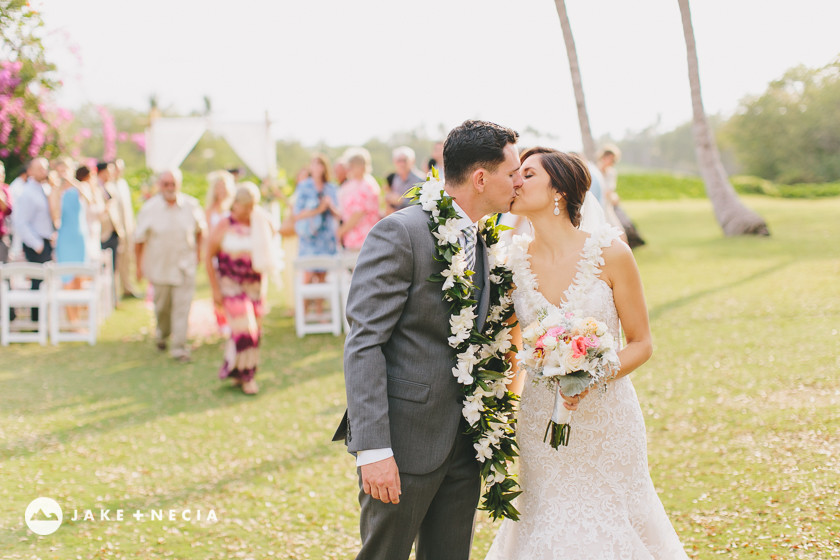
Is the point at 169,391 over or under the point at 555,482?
under

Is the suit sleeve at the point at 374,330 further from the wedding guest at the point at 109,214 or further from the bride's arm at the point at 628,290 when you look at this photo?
the wedding guest at the point at 109,214

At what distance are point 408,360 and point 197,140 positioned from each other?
15506mm

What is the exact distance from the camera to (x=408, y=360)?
2.79 metres

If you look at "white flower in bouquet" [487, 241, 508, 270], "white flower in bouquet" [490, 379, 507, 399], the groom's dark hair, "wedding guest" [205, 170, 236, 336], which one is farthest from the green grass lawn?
the groom's dark hair

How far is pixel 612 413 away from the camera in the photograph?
10.6 ft

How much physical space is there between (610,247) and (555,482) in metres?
1.03

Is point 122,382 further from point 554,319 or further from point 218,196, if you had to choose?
point 554,319

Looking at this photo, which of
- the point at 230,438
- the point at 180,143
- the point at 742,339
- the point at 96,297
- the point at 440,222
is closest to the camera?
the point at 440,222

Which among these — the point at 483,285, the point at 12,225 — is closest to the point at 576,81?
the point at 12,225

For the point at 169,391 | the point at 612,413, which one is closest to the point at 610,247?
the point at 612,413

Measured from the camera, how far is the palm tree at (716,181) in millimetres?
16000

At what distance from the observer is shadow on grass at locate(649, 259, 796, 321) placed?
35.1 ft

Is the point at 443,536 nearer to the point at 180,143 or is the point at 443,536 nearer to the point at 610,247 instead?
the point at 610,247

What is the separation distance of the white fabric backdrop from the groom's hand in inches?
564
